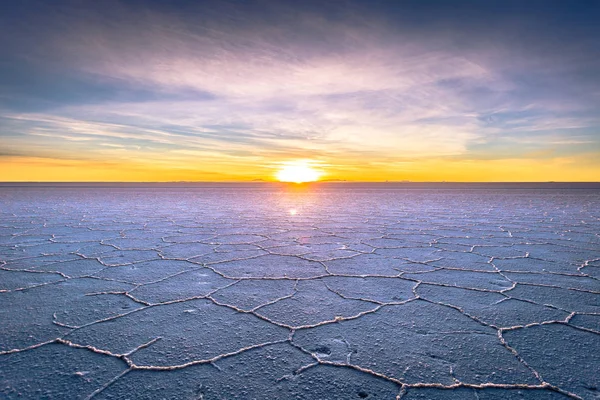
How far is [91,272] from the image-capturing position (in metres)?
2.68

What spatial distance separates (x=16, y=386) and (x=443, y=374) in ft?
5.18

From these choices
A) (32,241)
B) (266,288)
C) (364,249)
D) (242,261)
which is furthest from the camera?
(32,241)

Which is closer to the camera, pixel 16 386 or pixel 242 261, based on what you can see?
pixel 16 386

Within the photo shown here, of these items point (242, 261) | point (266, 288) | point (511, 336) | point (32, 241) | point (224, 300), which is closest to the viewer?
point (511, 336)

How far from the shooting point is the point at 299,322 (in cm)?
177

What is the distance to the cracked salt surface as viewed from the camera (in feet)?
4.13

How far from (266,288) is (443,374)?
1271 mm

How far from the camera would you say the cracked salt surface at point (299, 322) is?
1.26 meters

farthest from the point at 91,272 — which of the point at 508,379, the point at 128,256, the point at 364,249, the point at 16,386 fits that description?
the point at 508,379

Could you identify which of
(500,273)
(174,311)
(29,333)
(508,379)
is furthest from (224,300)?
(500,273)

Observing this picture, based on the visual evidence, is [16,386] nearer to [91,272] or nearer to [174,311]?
[174,311]

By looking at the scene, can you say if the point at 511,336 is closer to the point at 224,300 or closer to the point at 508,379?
the point at 508,379

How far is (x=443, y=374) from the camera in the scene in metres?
1.31

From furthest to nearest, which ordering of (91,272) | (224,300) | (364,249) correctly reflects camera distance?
(364,249) → (91,272) → (224,300)
